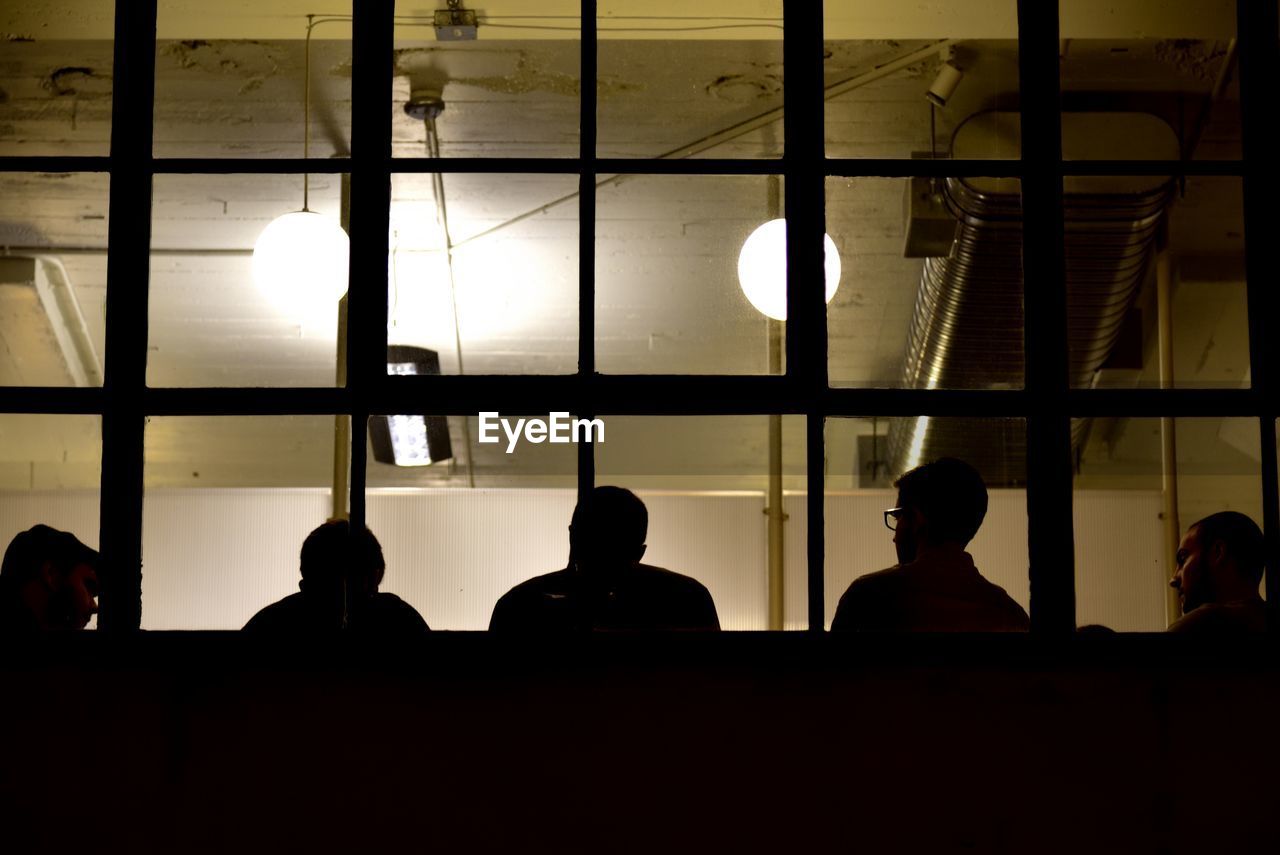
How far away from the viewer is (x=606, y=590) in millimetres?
2621

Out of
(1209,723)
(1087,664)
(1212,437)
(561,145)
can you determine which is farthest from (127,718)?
(1212,437)

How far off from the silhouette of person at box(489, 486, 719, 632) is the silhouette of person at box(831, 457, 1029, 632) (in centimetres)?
32

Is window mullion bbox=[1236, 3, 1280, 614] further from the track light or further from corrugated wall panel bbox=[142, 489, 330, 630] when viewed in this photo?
corrugated wall panel bbox=[142, 489, 330, 630]

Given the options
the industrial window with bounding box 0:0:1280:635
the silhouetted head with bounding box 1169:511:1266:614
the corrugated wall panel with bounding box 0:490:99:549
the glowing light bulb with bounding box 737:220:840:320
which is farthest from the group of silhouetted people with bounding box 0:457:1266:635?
the corrugated wall panel with bounding box 0:490:99:549

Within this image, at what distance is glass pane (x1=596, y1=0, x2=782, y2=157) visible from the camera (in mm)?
4977

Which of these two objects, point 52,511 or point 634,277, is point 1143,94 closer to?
point 634,277

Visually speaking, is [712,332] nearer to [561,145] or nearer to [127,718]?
[561,145]

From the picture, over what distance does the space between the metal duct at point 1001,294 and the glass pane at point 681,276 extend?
743mm

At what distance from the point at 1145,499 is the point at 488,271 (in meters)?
3.29

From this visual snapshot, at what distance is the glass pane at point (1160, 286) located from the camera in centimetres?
511

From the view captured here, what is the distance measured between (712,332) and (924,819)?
13.9 feet

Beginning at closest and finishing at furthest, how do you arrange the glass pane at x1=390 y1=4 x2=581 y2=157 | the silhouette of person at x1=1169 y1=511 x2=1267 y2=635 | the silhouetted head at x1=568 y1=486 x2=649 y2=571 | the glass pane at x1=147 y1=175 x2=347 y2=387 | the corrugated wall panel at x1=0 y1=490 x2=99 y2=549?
1. the silhouetted head at x1=568 y1=486 x2=649 y2=571
2. the silhouette of person at x1=1169 y1=511 x2=1267 y2=635
3. the glass pane at x1=390 y1=4 x2=581 y2=157
4. the glass pane at x1=147 y1=175 x2=347 y2=387
5. the corrugated wall panel at x1=0 y1=490 x2=99 y2=549

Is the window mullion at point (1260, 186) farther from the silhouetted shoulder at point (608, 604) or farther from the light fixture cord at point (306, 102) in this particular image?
the light fixture cord at point (306, 102)

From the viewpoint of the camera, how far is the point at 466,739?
2346 millimetres
